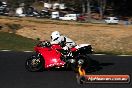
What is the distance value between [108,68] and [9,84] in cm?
482

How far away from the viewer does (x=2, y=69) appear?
608 inches

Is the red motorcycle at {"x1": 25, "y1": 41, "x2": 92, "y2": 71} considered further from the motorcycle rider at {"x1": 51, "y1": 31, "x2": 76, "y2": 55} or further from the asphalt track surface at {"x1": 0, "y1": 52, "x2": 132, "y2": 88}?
the asphalt track surface at {"x1": 0, "y1": 52, "x2": 132, "y2": 88}

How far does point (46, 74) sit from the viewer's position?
48.0 feet

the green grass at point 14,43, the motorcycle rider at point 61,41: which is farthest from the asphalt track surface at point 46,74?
the green grass at point 14,43

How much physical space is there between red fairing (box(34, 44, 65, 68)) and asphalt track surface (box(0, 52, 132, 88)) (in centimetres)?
33

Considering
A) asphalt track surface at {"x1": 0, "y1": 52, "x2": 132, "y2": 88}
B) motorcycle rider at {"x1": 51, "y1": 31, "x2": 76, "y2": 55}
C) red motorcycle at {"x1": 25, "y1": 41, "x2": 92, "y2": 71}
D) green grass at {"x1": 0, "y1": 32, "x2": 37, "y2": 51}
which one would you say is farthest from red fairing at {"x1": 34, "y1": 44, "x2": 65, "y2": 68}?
green grass at {"x1": 0, "y1": 32, "x2": 37, "y2": 51}

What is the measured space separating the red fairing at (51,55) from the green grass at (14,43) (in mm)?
7437

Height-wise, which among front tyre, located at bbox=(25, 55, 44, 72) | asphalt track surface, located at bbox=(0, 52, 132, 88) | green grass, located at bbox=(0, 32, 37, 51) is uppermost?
front tyre, located at bbox=(25, 55, 44, 72)

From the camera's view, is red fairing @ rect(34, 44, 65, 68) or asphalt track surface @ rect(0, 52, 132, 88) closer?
asphalt track surface @ rect(0, 52, 132, 88)

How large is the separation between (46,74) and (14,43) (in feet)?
33.4

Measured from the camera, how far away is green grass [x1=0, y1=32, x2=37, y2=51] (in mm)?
23000

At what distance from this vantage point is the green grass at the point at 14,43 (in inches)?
906

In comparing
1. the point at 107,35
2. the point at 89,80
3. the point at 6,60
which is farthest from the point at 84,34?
the point at 89,80

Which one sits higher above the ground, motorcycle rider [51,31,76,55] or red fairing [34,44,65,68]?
motorcycle rider [51,31,76,55]
